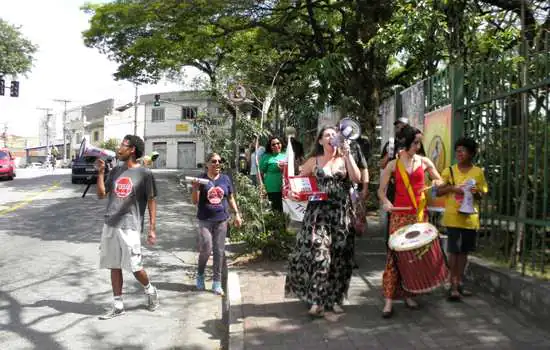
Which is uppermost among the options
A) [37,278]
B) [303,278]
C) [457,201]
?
[457,201]

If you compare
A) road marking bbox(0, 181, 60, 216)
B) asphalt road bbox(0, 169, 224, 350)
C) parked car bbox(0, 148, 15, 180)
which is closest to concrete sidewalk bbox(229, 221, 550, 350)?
asphalt road bbox(0, 169, 224, 350)

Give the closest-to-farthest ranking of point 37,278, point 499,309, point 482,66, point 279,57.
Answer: point 499,309
point 482,66
point 37,278
point 279,57

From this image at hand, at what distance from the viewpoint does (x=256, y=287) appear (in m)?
6.12

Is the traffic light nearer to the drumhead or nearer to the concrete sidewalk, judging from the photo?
the concrete sidewalk

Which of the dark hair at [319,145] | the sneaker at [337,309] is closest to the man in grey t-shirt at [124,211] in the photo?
the dark hair at [319,145]

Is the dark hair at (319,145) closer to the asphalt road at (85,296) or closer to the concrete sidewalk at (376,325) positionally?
the concrete sidewalk at (376,325)

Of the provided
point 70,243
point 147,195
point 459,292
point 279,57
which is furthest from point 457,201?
point 279,57

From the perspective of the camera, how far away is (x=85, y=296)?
245 inches

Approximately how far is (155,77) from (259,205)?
2023 cm

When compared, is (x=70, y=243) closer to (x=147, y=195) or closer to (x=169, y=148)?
(x=147, y=195)

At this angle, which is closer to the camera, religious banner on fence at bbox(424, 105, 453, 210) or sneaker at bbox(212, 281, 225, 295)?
religious banner on fence at bbox(424, 105, 453, 210)

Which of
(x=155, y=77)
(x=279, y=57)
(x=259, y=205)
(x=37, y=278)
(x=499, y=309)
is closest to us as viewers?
(x=499, y=309)

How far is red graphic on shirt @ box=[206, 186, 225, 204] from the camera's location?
247 inches

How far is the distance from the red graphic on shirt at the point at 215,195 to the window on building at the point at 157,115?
52914 mm
